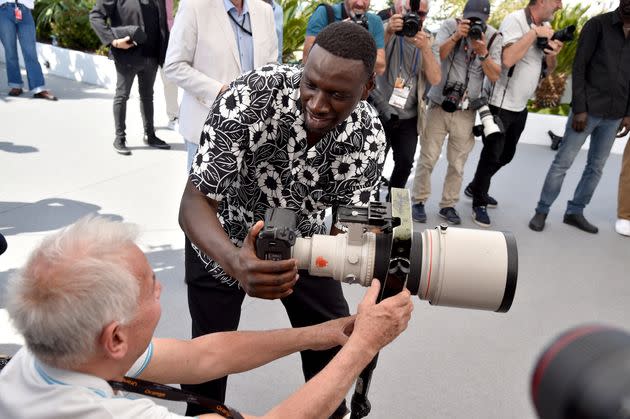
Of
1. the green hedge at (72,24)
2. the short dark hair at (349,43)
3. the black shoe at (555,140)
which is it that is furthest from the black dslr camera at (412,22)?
the green hedge at (72,24)

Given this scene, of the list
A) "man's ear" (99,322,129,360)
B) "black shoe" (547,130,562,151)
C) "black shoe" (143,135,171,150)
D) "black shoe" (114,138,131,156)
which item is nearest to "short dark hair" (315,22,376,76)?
"man's ear" (99,322,129,360)

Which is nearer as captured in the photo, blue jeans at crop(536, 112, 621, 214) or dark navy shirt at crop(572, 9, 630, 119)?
dark navy shirt at crop(572, 9, 630, 119)

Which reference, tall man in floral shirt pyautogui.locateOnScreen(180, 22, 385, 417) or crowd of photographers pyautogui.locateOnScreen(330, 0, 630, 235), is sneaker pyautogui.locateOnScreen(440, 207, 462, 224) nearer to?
crowd of photographers pyautogui.locateOnScreen(330, 0, 630, 235)

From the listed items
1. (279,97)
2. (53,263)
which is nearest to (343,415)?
(279,97)

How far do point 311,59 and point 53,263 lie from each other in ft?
2.67

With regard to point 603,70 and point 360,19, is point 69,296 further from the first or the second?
point 603,70

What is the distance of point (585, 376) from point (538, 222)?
390 centimetres

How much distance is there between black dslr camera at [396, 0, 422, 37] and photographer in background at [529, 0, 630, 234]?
128 centimetres

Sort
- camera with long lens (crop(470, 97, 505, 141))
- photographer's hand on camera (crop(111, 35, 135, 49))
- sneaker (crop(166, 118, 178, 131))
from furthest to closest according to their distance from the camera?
sneaker (crop(166, 118, 178, 131)) → photographer's hand on camera (crop(111, 35, 135, 49)) → camera with long lens (crop(470, 97, 505, 141))

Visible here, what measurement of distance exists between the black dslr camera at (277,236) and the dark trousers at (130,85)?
12.8 feet

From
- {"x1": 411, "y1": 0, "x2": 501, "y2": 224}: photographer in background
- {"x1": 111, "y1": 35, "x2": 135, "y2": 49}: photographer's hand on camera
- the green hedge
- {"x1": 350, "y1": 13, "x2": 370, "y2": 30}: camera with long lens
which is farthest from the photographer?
the green hedge

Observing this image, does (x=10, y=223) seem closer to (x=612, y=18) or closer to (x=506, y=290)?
(x=506, y=290)

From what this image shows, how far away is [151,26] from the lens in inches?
184

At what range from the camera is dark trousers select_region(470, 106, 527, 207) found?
3.93m
